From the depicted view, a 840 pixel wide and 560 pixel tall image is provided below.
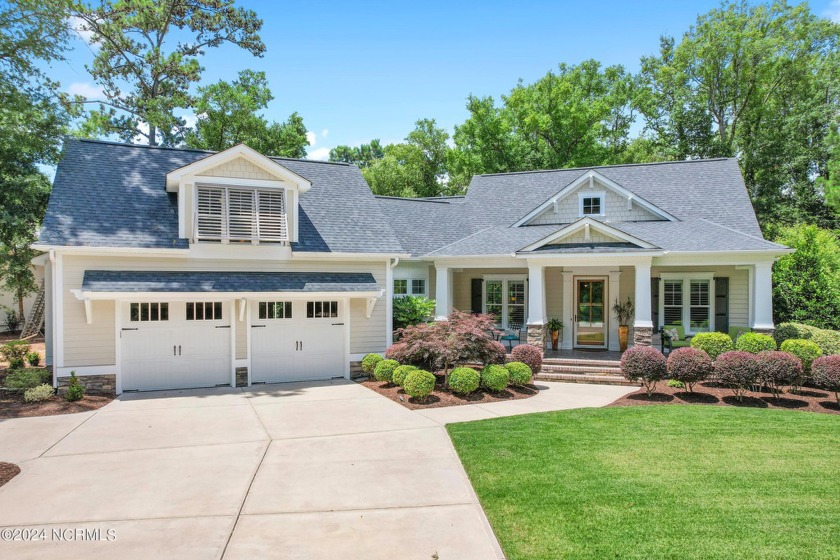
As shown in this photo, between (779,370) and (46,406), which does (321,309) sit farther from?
(779,370)

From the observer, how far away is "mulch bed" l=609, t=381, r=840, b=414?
10.1m

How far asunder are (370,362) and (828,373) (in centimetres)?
966

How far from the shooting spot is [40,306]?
22.3 m

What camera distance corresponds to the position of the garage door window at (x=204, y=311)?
12.1 meters

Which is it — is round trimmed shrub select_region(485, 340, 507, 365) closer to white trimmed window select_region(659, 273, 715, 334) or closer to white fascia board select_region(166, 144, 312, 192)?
white fascia board select_region(166, 144, 312, 192)

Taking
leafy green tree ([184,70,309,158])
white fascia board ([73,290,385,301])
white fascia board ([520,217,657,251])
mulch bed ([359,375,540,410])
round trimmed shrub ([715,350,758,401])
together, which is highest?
leafy green tree ([184,70,309,158])

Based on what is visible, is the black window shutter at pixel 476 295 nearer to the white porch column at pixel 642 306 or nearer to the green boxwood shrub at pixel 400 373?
the white porch column at pixel 642 306

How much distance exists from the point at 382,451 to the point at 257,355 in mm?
6316

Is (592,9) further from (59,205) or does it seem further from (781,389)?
Answer: (59,205)

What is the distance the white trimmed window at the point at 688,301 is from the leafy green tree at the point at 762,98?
57.0 ft

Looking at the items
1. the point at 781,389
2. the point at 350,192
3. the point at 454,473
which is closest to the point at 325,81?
the point at 350,192

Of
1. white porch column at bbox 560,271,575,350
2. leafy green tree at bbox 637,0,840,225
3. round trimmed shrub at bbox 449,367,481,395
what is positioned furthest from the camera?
leafy green tree at bbox 637,0,840,225

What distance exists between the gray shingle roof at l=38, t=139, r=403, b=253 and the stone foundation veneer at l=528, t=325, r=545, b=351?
4.43 m

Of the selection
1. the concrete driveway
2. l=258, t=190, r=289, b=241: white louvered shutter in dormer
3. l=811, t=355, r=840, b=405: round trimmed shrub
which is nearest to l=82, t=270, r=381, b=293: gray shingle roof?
l=258, t=190, r=289, b=241: white louvered shutter in dormer
